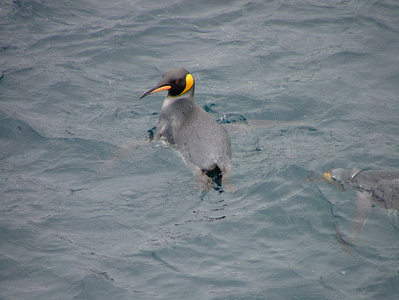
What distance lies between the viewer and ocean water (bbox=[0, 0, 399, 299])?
476 centimetres

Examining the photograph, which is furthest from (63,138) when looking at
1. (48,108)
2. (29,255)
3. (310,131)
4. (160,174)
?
(310,131)

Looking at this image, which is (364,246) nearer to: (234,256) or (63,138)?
(234,256)

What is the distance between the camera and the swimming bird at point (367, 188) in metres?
5.52

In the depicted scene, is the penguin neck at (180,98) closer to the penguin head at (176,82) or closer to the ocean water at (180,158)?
the penguin head at (176,82)

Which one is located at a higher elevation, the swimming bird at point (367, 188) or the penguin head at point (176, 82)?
the penguin head at point (176, 82)

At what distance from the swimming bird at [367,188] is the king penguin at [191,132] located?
54.8 inches

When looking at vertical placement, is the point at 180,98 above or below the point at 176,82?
below

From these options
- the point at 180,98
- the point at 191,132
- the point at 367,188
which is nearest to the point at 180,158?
the point at 191,132

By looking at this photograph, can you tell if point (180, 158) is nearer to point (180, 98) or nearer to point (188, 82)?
point (180, 98)

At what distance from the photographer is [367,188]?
5832mm

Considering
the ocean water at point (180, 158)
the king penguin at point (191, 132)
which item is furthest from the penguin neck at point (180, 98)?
the ocean water at point (180, 158)

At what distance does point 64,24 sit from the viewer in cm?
1020

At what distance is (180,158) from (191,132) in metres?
0.39

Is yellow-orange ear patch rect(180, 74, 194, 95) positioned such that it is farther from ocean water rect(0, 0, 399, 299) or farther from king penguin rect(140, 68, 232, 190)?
ocean water rect(0, 0, 399, 299)
